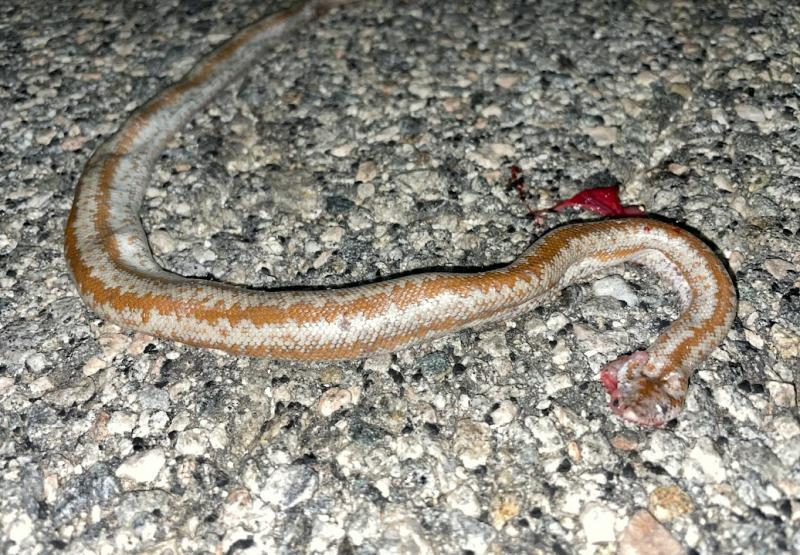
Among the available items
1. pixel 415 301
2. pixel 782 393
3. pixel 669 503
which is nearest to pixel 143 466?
pixel 415 301

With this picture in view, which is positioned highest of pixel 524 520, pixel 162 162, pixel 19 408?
pixel 162 162

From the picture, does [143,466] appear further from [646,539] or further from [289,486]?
[646,539]

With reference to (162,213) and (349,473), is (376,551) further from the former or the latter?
(162,213)

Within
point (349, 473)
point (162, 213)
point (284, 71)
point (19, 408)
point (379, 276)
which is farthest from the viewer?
point (284, 71)

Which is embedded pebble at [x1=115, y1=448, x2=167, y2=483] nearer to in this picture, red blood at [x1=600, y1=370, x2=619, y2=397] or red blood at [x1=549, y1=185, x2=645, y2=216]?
red blood at [x1=600, y1=370, x2=619, y2=397]

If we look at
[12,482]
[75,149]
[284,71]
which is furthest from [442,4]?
[12,482]

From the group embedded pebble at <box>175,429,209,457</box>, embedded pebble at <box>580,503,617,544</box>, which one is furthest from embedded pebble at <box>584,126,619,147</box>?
embedded pebble at <box>175,429,209,457</box>

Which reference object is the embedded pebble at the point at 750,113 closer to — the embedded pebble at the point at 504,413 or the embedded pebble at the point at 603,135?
the embedded pebble at the point at 603,135
